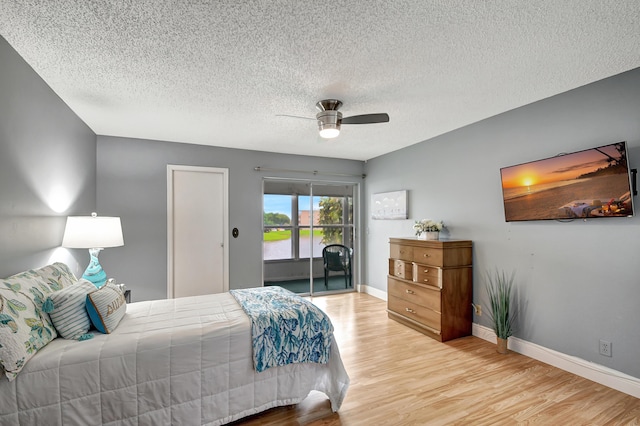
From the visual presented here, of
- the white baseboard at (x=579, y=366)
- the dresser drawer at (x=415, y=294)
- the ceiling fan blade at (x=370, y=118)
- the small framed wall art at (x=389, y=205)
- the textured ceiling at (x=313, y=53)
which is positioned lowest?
the white baseboard at (x=579, y=366)

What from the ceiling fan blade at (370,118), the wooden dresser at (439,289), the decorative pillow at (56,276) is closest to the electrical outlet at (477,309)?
the wooden dresser at (439,289)

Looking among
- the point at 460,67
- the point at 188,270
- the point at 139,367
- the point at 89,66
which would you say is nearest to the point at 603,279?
the point at 460,67

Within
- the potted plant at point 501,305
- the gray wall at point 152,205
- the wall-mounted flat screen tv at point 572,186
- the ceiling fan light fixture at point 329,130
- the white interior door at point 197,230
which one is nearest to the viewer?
the wall-mounted flat screen tv at point 572,186

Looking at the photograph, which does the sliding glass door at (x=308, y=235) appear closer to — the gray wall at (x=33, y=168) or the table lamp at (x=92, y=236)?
the table lamp at (x=92, y=236)

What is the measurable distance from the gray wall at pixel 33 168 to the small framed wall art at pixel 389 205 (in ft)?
Answer: 13.6

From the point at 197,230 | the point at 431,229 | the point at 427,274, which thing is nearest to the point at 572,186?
the point at 431,229

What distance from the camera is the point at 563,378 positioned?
2539 mm

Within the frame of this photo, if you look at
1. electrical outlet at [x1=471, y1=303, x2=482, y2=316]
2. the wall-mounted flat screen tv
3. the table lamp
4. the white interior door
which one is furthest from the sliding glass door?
the wall-mounted flat screen tv

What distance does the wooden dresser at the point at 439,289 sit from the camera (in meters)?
3.35

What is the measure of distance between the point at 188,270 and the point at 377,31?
13.0ft

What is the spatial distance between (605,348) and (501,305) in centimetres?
79

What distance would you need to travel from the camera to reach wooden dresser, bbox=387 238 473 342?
3.35 meters

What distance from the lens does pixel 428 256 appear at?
3.54 meters

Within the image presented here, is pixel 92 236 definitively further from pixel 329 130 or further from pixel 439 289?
pixel 439 289
